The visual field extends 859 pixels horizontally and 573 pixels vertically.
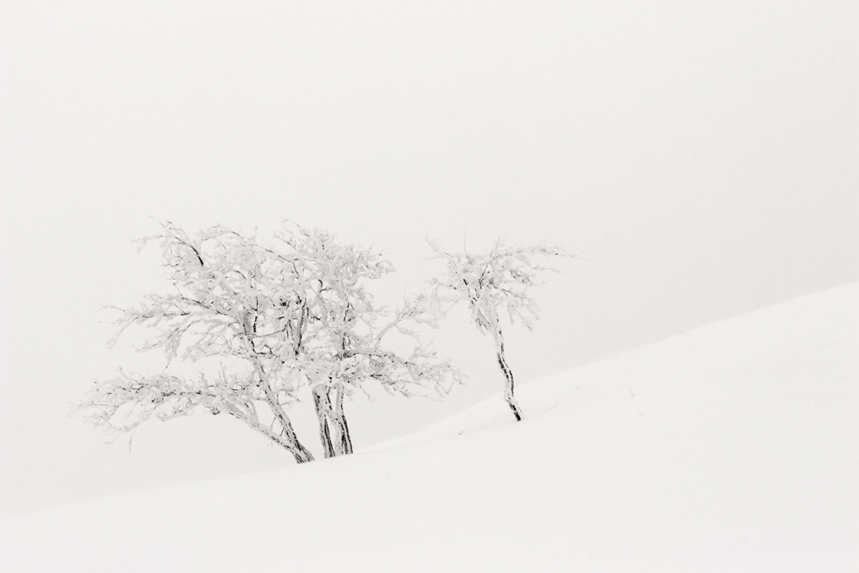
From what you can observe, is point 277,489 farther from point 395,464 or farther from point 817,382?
point 817,382

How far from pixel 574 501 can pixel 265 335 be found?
826 centimetres

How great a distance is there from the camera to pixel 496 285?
11750mm

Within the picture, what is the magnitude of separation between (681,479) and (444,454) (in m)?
3.48

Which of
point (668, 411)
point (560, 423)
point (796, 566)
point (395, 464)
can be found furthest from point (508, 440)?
point (796, 566)

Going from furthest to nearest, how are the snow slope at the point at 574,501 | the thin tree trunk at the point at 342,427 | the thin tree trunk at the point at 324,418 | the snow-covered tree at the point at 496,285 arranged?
the thin tree trunk at the point at 342,427, the thin tree trunk at the point at 324,418, the snow-covered tree at the point at 496,285, the snow slope at the point at 574,501

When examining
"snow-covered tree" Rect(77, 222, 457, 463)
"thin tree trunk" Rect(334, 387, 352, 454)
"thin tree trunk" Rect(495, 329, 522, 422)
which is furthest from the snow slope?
"thin tree trunk" Rect(334, 387, 352, 454)

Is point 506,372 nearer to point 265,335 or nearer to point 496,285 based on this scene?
point 496,285

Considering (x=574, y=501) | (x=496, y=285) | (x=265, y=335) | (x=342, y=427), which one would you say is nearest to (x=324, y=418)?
(x=342, y=427)

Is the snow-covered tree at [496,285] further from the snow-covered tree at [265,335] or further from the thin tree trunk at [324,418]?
the thin tree trunk at [324,418]

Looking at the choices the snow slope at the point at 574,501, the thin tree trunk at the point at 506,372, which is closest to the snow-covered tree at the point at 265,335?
the thin tree trunk at the point at 506,372

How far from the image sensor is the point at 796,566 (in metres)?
4.18

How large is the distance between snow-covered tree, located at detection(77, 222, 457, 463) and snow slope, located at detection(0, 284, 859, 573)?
8.19ft

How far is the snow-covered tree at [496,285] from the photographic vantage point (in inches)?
456

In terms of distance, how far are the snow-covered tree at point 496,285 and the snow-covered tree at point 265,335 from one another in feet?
4.57
